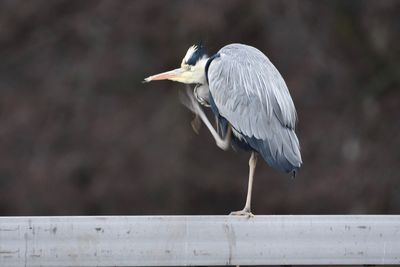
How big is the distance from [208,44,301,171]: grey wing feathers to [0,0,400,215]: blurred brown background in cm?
632

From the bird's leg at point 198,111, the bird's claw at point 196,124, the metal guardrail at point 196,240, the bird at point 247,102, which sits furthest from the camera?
the bird's leg at point 198,111

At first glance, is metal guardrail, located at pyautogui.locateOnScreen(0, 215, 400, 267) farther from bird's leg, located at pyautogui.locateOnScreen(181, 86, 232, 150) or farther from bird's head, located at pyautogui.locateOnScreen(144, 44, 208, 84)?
bird's head, located at pyautogui.locateOnScreen(144, 44, 208, 84)

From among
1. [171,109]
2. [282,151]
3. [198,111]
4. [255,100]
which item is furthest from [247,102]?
[171,109]

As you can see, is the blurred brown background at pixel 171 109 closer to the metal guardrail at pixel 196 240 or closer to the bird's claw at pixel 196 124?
the bird's claw at pixel 196 124

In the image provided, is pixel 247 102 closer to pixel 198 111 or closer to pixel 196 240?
pixel 198 111

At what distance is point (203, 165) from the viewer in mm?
13344

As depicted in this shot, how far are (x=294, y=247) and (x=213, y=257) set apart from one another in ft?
1.38

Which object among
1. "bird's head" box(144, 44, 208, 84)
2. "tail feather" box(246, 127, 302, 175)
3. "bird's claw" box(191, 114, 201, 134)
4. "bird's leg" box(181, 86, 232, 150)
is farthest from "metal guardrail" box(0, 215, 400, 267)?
"bird's head" box(144, 44, 208, 84)

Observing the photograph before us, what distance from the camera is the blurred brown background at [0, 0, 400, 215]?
13.0m

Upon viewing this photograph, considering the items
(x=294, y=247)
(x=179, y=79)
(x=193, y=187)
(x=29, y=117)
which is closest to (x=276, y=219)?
(x=294, y=247)

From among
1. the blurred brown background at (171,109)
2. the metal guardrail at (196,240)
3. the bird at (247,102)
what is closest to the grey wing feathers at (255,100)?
the bird at (247,102)

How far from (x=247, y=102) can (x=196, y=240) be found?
1717mm

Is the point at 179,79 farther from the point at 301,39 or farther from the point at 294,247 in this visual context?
the point at 301,39

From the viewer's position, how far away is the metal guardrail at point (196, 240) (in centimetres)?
482
